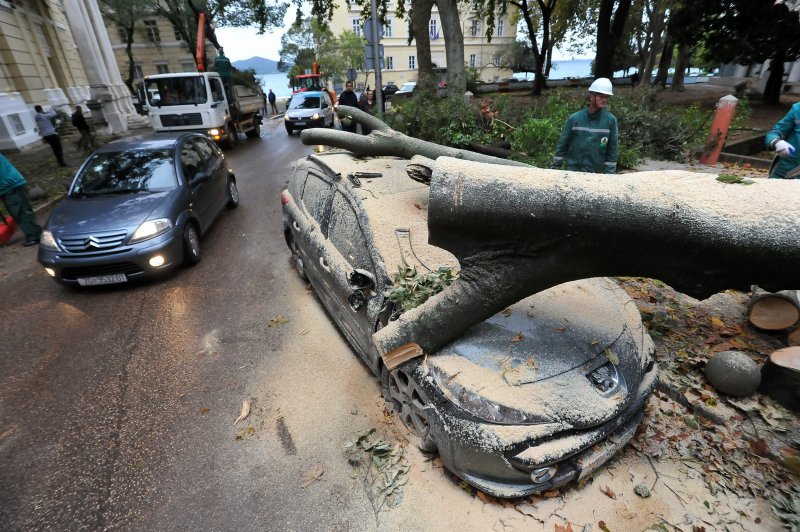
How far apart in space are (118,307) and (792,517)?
643cm

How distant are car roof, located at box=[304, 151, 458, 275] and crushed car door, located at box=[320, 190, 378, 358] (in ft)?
0.49

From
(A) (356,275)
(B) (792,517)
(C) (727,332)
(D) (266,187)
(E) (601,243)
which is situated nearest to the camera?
(E) (601,243)

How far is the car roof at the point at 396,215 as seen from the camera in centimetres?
306

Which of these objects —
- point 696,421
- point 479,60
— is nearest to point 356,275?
point 696,421

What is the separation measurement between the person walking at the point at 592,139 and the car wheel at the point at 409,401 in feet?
11.6

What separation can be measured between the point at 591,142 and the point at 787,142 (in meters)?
1.98

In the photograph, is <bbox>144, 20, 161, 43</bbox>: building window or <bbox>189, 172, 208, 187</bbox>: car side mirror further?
<bbox>144, 20, 161, 43</bbox>: building window

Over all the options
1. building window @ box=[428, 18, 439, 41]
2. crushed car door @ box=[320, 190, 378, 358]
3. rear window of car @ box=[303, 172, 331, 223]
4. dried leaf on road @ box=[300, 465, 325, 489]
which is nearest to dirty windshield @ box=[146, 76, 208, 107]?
rear window of car @ box=[303, 172, 331, 223]

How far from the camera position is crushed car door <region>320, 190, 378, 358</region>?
3.02m

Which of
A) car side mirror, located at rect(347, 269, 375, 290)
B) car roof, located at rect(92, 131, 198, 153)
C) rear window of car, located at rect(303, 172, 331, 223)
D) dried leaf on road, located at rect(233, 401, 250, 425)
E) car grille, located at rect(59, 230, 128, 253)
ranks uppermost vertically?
car roof, located at rect(92, 131, 198, 153)

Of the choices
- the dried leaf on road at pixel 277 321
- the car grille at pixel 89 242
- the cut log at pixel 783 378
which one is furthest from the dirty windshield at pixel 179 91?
the cut log at pixel 783 378

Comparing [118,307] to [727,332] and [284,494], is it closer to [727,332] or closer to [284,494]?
[284,494]

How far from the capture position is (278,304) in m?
4.81

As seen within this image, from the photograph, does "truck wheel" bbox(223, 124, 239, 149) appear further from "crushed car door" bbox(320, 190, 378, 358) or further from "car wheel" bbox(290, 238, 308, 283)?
"crushed car door" bbox(320, 190, 378, 358)
